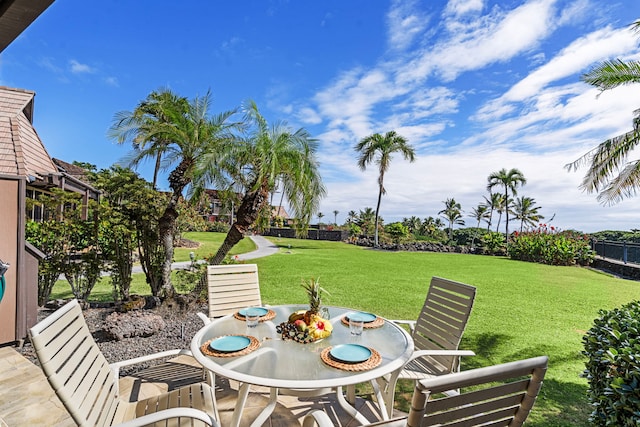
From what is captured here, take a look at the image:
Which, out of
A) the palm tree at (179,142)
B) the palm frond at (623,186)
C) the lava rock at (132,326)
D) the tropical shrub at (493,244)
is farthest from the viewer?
the tropical shrub at (493,244)

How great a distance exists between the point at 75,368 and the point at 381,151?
78.9 ft

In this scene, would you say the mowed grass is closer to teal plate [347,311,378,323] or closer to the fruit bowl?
teal plate [347,311,378,323]

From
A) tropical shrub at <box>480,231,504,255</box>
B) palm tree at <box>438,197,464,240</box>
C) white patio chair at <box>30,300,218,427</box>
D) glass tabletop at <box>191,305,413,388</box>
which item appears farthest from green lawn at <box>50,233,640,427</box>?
palm tree at <box>438,197,464,240</box>

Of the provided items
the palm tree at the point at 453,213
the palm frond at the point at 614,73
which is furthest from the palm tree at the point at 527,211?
the palm frond at the point at 614,73

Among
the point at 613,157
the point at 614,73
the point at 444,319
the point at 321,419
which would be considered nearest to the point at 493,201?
the point at 613,157

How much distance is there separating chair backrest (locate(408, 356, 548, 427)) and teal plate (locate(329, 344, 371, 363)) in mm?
804

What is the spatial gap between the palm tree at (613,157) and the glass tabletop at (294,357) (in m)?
8.45

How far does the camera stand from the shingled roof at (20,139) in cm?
888

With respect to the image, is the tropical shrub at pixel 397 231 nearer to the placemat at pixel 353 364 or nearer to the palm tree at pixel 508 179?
the palm tree at pixel 508 179

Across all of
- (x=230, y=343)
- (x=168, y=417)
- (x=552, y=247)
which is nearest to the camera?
(x=168, y=417)

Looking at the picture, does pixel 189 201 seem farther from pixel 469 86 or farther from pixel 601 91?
pixel 469 86

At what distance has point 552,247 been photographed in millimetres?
16578

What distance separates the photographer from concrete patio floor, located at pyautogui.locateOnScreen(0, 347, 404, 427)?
9.18 ft

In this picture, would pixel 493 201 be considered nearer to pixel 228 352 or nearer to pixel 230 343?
pixel 230 343
